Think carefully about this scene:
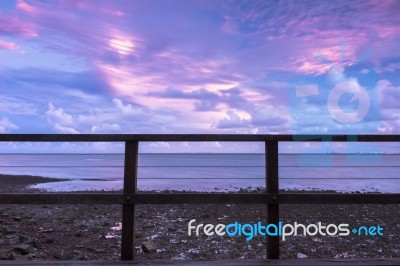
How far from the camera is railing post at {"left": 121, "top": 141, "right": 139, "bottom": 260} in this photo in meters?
3.81

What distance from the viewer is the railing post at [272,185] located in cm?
389

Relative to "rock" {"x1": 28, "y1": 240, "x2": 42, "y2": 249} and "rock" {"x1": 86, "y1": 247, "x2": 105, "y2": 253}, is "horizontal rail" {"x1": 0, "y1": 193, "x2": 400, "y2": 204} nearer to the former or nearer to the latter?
"rock" {"x1": 86, "y1": 247, "x2": 105, "y2": 253}

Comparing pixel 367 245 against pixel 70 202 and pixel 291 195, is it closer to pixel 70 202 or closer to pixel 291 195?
pixel 291 195

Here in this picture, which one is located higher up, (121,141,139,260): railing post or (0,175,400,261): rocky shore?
(121,141,139,260): railing post

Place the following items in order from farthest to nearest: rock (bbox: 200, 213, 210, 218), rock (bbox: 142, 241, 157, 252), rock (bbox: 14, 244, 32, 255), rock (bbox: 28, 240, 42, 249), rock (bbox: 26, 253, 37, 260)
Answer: rock (bbox: 200, 213, 210, 218), rock (bbox: 28, 240, 42, 249), rock (bbox: 142, 241, 157, 252), rock (bbox: 14, 244, 32, 255), rock (bbox: 26, 253, 37, 260)

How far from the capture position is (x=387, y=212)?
1194cm

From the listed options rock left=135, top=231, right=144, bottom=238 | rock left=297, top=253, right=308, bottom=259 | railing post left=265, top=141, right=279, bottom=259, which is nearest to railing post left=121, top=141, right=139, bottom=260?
railing post left=265, top=141, right=279, bottom=259

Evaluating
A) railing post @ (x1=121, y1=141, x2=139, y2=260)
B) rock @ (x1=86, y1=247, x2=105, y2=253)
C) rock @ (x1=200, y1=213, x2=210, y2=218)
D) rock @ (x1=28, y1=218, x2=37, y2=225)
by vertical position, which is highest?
railing post @ (x1=121, y1=141, x2=139, y2=260)

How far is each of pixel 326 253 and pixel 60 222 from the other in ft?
23.0

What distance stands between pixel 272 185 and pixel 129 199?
1485 millimetres

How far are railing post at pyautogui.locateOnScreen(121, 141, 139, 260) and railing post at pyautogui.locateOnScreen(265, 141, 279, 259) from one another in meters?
1.38

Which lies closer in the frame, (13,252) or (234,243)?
(13,252)

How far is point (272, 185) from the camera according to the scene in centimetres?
388

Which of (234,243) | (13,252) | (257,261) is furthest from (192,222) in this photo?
(257,261)
